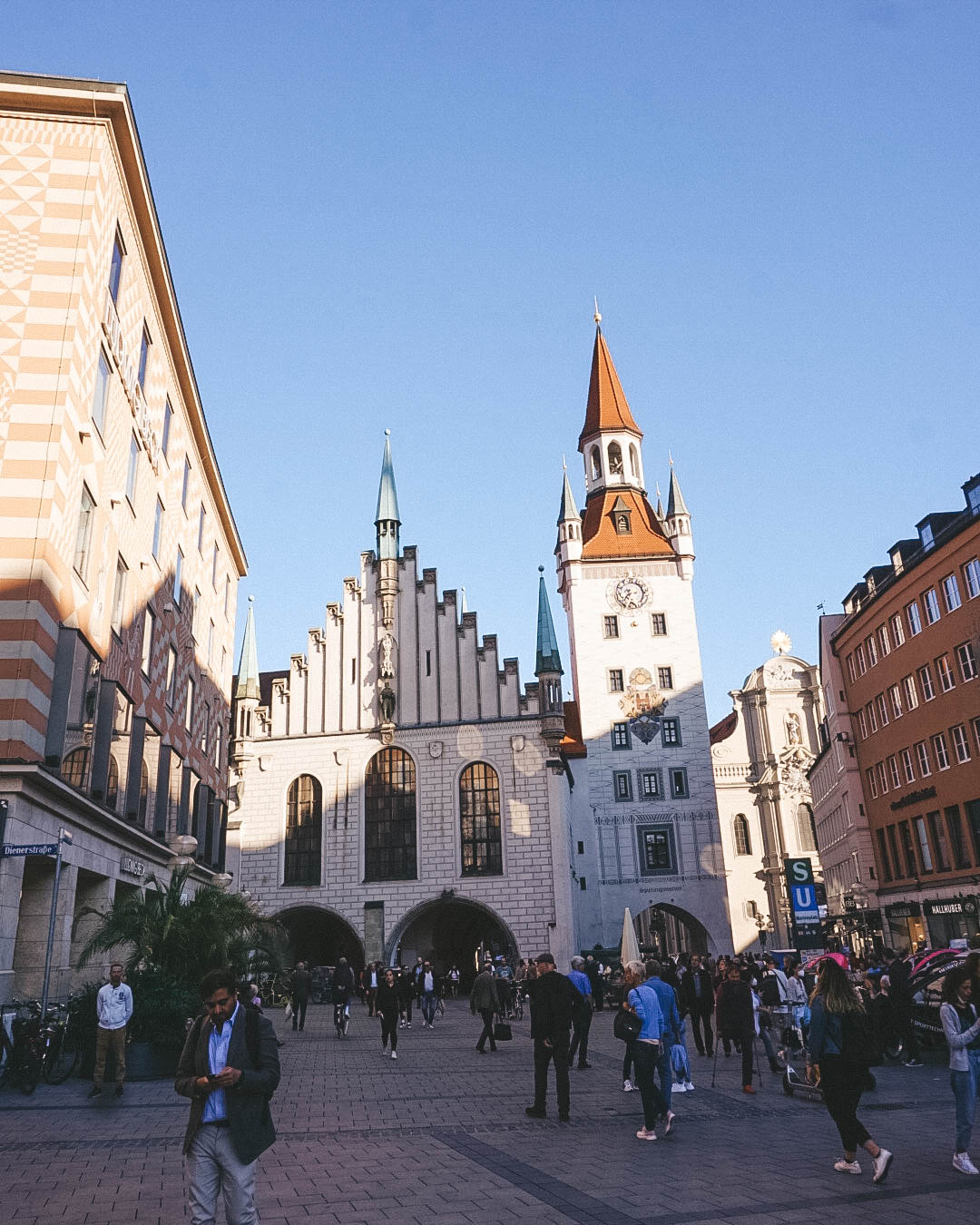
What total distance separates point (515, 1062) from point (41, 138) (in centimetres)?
1850

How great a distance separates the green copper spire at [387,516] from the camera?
4275 centimetres

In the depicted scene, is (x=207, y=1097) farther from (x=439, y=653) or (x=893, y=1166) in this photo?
(x=439, y=653)

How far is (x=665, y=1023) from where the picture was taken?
377 inches

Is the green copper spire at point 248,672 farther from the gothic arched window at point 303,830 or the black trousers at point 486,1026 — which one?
the black trousers at point 486,1026

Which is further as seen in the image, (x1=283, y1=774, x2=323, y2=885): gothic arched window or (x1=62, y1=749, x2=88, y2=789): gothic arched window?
(x1=283, y1=774, x2=323, y2=885): gothic arched window

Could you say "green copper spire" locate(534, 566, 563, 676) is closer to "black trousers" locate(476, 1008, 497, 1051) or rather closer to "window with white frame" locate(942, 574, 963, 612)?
"window with white frame" locate(942, 574, 963, 612)

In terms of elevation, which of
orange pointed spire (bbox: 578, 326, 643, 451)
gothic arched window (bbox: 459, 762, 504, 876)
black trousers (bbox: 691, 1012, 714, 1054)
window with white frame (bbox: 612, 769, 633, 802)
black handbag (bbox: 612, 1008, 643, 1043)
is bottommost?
black trousers (bbox: 691, 1012, 714, 1054)

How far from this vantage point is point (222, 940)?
1488 cm

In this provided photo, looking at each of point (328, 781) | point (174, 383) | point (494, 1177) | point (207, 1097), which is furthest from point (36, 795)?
point (328, 781)

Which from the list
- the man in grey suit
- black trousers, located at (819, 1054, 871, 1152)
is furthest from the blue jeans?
the man in grey suit

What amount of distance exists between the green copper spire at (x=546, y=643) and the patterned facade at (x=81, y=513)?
1855 cm

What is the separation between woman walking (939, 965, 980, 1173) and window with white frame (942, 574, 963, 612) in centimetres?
2544

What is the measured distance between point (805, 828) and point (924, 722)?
2720 centimetres

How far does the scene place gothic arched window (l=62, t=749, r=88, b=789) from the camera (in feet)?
51.2
